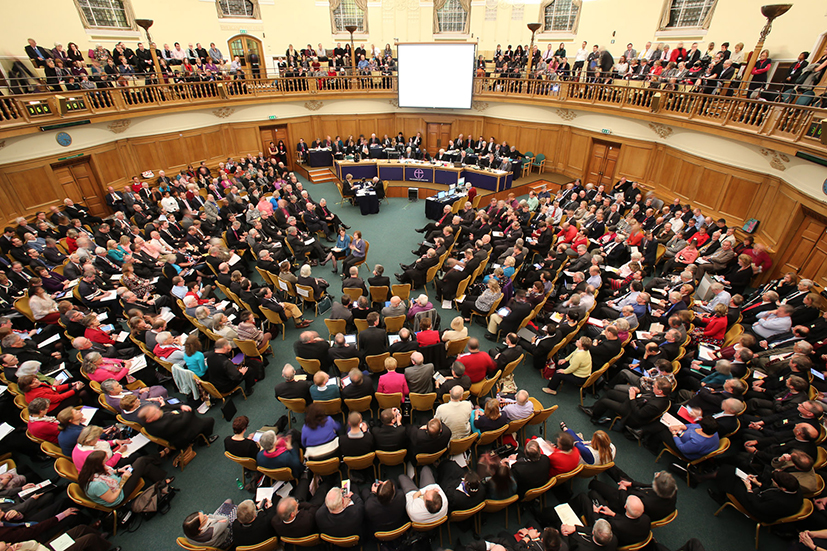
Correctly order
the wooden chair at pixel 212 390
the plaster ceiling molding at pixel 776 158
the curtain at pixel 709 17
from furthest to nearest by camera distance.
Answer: the curtain at pixel 709 17 < the plaster ceiling molding at pixel 776 158 < the wooden chair at pixel 212 390

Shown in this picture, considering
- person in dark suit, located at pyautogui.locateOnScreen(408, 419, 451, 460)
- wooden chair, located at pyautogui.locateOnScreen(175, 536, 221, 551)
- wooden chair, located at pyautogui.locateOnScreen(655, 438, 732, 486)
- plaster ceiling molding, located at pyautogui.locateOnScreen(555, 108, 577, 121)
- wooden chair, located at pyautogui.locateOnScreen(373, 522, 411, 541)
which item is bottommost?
wooden chair, located at pyautogui.locateOnScreen(655, 438, 732, 486)

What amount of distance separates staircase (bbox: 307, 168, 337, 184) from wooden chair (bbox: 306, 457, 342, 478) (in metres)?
14.9

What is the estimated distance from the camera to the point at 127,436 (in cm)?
509

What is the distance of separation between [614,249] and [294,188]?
11.4 meters

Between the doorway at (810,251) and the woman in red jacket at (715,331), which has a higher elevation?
the doorway at (810,251)

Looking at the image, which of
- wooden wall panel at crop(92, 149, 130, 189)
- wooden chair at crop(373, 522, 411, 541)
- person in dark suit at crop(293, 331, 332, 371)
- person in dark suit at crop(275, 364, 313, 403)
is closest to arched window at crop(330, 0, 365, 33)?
wooden wall panel at crop(92, 149, 130, 189)

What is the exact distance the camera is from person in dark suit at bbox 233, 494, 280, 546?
11.5ft

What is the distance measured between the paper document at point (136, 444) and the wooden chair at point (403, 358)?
361cm

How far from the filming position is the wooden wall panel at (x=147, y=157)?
44.8ft

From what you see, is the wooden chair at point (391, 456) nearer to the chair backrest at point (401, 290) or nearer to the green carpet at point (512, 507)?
the green carpet at point (512, 507)

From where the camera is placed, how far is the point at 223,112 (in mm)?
16078

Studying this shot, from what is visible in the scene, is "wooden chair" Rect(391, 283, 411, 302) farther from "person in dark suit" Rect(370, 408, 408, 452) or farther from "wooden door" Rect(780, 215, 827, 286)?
"wooden door" Rect(780, 215, 827, 286)

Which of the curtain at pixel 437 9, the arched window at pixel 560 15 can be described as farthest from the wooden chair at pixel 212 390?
the curtain at pixel 437 9

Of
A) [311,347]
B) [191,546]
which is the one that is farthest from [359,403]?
[191,546]
